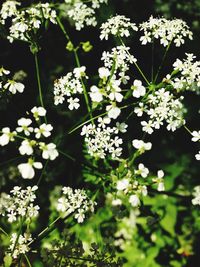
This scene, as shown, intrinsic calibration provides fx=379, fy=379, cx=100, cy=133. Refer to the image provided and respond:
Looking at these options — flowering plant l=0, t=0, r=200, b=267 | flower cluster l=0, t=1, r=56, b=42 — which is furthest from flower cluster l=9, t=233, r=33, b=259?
flower cluster l=0, t=1, r=56, b=42

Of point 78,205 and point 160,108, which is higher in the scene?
point 160,108

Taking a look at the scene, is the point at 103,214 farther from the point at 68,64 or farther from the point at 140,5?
the point at 140,5

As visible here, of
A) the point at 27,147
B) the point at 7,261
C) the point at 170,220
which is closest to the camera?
the point at 27,147

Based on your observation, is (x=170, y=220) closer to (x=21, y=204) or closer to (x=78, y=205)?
(x=78, y=205)

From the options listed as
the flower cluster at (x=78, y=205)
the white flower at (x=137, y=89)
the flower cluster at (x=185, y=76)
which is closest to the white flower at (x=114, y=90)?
the white flower at (x=137, y=89)

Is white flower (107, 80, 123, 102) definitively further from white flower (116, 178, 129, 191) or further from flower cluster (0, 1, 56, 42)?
flower cluster (0, 1, 56, 42)

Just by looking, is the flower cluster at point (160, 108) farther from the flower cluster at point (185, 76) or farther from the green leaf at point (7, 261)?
the green leaf at point (7, 261)

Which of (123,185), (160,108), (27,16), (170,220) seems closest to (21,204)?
(123,185)

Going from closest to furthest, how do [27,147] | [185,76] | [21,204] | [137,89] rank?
[27,147] < [137,89] < [21,204] < [185,76]

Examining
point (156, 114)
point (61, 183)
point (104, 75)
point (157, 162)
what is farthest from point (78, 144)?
point (104, 75)
